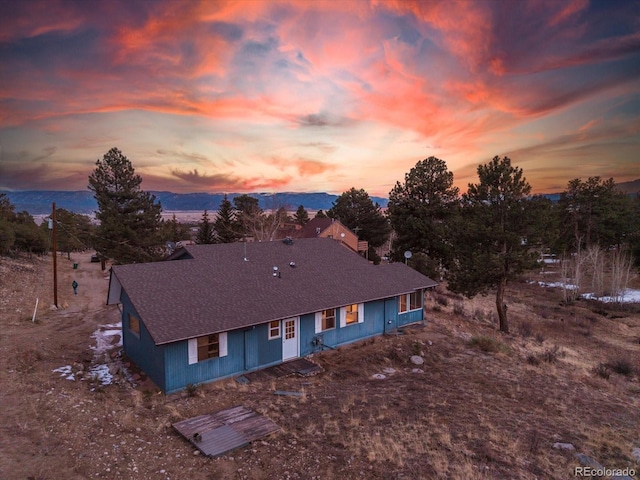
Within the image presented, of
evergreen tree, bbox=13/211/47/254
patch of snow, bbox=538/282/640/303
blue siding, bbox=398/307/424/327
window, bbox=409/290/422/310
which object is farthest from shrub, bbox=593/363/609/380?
evergreen tree, bbox=13/211/47/254

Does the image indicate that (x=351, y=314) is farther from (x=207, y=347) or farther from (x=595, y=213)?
(x=595, y=213)

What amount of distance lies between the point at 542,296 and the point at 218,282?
143ft

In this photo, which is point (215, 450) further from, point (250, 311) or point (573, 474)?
point (573, 474)

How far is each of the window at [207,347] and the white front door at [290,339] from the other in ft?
10.3

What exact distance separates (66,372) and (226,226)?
39418 millimetres

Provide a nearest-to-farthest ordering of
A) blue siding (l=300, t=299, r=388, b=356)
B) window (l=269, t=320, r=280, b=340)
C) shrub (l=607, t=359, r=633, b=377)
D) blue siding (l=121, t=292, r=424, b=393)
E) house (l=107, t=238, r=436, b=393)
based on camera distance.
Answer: blue siding (l=121, t=292, r=424, b=393) → house (l=107, t=238, r=436, b=393) → window (l=269, t=320, r=280, b=340) → blue siding (l=300, t=299, r=388, b=356) → shrub (l=607, t=359, r=633, b=377)

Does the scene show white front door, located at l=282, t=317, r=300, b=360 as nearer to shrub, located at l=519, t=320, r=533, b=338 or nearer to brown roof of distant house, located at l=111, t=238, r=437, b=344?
brown roof of distant house, located at l=111, t=238, r=437, b=344

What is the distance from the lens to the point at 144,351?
51.0 ft

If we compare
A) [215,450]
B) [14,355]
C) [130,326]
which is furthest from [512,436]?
[14,355]

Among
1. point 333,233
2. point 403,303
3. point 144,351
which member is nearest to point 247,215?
point 333,233

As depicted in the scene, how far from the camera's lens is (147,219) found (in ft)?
122

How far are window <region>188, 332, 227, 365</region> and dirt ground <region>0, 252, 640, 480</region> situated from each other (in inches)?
47.3

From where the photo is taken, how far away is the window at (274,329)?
1697cm

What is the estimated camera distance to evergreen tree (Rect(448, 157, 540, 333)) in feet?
80.0
